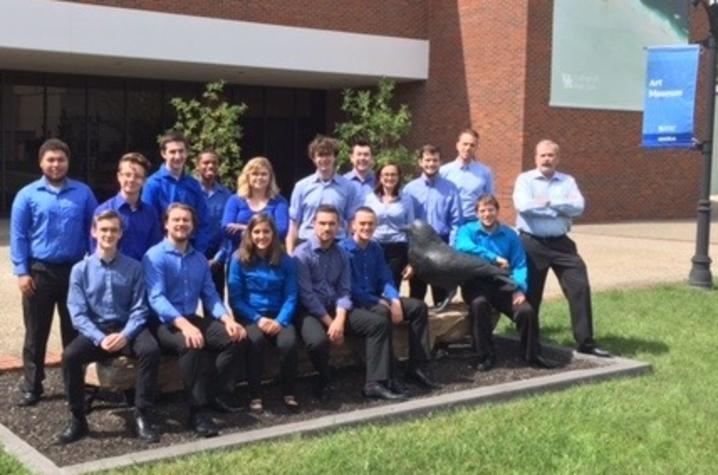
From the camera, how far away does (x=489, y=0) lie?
23.1 metres

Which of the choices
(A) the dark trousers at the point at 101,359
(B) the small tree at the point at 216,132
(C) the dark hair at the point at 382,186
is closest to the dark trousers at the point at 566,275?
(C) the dark hair at the point at 382,186

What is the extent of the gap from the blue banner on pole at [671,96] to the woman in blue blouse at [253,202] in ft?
23.7

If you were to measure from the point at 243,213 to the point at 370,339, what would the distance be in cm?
137

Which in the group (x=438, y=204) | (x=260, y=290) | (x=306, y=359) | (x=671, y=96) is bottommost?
(x=306, y=359)

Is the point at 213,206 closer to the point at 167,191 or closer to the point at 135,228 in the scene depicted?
the point at 167,191

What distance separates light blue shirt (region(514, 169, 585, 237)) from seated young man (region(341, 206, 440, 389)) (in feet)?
5.05

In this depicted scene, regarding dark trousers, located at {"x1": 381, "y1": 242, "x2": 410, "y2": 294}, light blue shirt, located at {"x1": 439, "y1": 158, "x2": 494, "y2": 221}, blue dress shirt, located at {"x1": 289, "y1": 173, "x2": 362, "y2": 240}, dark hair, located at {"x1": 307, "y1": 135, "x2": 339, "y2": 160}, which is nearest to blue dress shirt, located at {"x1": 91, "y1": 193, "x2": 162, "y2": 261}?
blue dress shirt, located at {"x1": 289, "y1": 173, "x2": 362, "y2": 240}

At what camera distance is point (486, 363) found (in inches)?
288

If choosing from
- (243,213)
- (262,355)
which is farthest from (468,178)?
(262,355)

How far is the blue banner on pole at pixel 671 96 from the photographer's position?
1204cm

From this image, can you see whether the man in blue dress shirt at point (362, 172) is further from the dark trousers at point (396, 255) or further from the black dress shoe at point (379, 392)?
the black dress shoe at point (379, 392)

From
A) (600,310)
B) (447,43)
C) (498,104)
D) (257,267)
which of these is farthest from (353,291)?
(447,43)

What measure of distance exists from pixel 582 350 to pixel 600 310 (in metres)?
2.45

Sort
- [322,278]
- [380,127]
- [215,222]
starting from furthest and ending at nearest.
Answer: [380,127]
[215,222]
[322,278]
